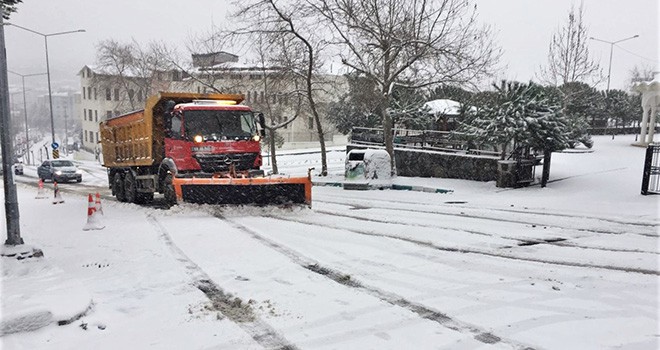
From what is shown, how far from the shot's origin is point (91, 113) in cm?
7244

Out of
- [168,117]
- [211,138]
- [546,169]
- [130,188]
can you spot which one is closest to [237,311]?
[211,138]

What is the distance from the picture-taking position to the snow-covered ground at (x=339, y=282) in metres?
4.41

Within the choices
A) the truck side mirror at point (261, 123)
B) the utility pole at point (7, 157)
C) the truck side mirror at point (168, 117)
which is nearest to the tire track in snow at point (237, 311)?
the utility pole at point (7, 157)

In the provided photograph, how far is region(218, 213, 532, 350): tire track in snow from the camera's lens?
437 centimetres

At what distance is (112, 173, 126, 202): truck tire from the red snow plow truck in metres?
2.39

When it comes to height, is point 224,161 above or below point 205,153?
below

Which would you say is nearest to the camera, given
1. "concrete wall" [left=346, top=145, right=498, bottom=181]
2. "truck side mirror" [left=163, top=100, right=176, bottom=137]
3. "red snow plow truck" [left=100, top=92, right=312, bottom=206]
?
"red snow plow truck" [left=100, top=92, right=312, bottom=206]

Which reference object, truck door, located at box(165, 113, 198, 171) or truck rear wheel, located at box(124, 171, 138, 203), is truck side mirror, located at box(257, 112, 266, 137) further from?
truck rear wheel, located at box(124, 171, 138, 203)

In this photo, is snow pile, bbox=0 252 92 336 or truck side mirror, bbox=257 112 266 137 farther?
truck side mirror, bbox=257 112 266 137

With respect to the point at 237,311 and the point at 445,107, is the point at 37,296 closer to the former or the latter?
the point at 237,311

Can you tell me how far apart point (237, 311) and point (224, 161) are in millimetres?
7988

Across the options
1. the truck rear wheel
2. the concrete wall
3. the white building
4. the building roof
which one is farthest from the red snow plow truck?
the building roof

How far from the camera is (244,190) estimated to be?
11617 millimetres

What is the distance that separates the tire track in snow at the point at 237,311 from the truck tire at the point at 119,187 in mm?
11292
